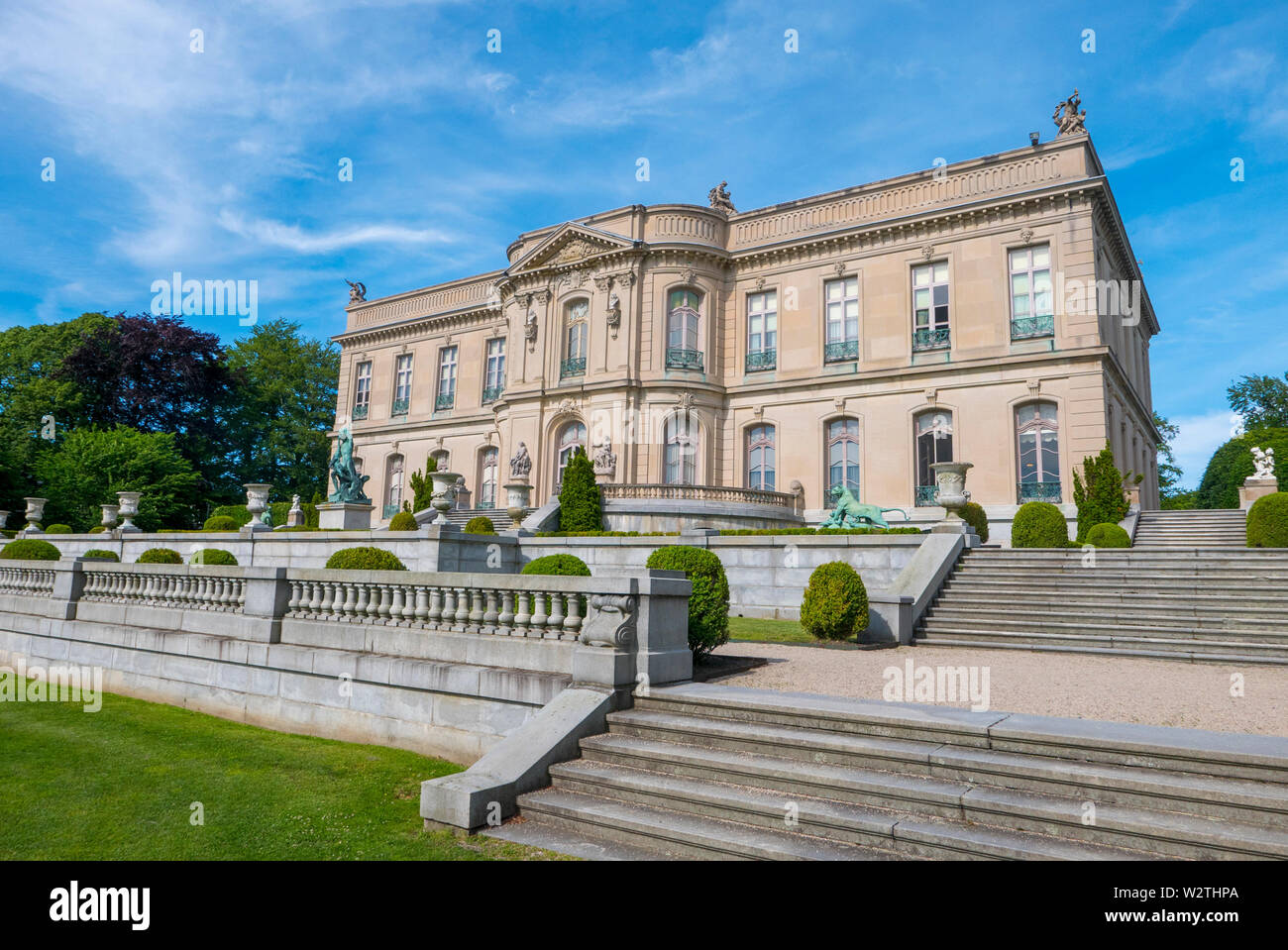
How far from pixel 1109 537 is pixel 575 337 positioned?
20590 mm

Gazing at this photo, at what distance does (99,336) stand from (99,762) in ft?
152

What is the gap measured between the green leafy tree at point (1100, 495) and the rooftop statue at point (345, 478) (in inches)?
818

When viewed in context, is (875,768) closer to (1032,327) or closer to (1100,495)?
(1100,495)

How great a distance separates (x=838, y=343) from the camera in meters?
28.4

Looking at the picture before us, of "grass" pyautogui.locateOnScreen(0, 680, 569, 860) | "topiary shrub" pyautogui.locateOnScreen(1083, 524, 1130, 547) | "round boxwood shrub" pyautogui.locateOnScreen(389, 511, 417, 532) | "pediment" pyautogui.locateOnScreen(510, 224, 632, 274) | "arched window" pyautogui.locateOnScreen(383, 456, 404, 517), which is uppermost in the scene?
"pediment" pyautogui.locateOnScreen(510, 224, 632, 274)

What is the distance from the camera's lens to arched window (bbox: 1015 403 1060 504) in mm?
24031

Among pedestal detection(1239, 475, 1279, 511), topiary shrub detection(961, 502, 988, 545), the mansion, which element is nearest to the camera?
topiary shrub detection(961, 502, 988, 545)

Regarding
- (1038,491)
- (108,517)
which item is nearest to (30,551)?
(108,517)

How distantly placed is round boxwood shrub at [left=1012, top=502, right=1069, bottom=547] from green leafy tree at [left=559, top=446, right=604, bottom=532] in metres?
11.8

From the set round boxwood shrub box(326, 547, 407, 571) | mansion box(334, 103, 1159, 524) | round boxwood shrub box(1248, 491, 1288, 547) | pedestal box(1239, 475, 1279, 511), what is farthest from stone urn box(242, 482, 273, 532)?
pedestal box(1239, 475, 1279, 511)

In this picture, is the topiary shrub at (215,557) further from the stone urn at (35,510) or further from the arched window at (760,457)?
the stone urn at (35,510)

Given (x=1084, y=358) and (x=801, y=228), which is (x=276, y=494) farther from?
(x=1084, y=358)

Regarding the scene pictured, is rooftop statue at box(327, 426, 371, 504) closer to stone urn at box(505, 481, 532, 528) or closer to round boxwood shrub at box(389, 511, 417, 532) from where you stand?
round boxwood shrub at box(389, 511, 417, 532)
